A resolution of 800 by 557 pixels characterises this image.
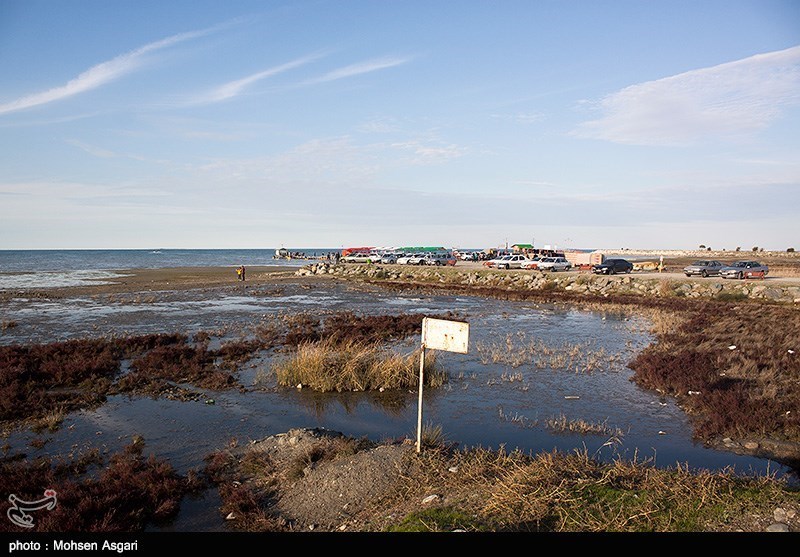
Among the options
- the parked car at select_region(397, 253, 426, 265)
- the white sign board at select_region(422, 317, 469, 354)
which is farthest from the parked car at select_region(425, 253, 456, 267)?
the white sign board at select_region(422, 317, 469, 354)

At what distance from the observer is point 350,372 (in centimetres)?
1468

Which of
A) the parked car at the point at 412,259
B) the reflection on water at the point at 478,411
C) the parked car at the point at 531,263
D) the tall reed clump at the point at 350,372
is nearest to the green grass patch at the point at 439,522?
the reflection on water at the point at 478,411

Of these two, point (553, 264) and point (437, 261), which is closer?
point (553, 264)

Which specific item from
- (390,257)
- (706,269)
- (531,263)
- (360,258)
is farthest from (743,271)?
(360,258)

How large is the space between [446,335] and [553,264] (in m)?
54.0

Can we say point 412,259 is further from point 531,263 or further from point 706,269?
point 706,269

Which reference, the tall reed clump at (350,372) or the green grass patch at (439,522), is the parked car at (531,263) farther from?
the green grass patch at (439,522)

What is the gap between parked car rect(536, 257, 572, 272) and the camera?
195 ft

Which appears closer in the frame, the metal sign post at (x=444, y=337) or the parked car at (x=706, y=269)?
the metal sign post at (x=444, y=337)

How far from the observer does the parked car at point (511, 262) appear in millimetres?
63625

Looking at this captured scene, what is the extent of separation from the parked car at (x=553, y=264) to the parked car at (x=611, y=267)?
14.8ft

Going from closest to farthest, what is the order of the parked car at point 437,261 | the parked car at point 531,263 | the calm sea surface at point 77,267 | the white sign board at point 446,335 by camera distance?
the white sign board at point 446,335 → the calm sea surface at point 77,267 → the parked car at point 531,263 → the parked car at point 437,261

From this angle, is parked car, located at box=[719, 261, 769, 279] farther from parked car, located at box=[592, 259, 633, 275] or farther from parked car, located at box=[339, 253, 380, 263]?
parked car, located at box=[339, 253, 380, 263]

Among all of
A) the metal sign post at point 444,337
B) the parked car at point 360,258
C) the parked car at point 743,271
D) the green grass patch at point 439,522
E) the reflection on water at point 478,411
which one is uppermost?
the parked car at point 360,258
